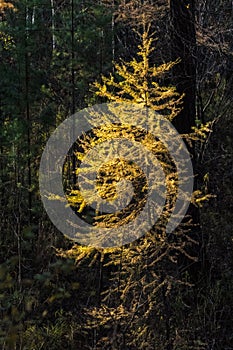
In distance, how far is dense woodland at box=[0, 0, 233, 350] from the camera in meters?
4.48

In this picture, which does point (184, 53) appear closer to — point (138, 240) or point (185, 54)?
point (185, 54)

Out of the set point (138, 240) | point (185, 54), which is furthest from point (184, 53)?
point (138, 240)

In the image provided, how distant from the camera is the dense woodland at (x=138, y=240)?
176 inches

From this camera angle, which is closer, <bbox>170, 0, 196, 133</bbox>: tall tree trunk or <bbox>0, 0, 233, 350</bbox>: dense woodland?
<bbox>0, 0, 233, 350</bbox>: dense woodland

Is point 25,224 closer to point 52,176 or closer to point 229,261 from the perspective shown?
point 52,176

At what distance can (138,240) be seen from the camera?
4652mm

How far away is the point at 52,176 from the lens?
7805 millimetres

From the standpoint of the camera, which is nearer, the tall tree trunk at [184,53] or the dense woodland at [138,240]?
the dense woodland at [138,240]

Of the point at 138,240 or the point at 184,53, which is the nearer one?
the point at 138,240

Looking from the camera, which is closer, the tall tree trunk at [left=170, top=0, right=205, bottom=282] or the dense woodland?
the dense woodland

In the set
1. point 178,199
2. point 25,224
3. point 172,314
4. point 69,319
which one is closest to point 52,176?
point 25,224

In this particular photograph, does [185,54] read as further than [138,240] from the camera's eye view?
Yes

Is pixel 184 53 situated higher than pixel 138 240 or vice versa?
pixel 184 53

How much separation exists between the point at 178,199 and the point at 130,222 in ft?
1.61
